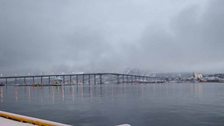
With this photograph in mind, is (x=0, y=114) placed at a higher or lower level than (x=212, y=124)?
higher

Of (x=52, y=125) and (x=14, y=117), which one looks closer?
(x=52, y=125)

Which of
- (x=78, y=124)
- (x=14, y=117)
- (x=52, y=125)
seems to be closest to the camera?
(x=52, y=125)

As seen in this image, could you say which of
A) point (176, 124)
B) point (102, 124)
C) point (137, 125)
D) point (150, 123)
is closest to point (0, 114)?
point (102, 124)

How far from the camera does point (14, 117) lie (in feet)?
39.7

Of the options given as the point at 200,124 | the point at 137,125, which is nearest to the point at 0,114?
the point at 137,125

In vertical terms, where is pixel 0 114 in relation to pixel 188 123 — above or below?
above

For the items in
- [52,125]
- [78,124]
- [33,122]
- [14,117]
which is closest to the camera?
[52,125]

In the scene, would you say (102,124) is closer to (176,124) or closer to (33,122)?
(176,124)

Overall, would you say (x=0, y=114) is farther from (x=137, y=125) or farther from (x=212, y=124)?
(x=212, y=124)

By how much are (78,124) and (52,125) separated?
9336 mm

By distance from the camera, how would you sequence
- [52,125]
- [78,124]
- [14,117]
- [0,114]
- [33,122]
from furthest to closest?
1. [78,124]
2. [0,114]
3. [14,117]
4. [33,122]
5. [52,125]

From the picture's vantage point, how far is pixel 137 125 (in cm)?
1841

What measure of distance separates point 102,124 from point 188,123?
22.3 feet

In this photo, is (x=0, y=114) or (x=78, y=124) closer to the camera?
(x=0, y=114)
